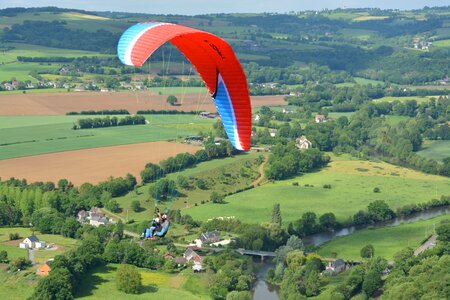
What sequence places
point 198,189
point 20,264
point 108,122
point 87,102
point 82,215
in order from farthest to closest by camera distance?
point 87,102 < point 108,122 < point 198,189 < point 82,215 < point 20,264

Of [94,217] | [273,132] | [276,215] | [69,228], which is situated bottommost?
[273,132]

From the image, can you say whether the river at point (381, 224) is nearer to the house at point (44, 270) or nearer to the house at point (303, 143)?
the house at point (44, 270)

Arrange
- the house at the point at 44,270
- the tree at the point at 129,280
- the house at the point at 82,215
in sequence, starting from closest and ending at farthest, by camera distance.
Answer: the tree at the point at 129,280 < the house at the point at 44,270 < the house at the point at 82,215

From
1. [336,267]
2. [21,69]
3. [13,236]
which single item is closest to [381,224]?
[336,267]

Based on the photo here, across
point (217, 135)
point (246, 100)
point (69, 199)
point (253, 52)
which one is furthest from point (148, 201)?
point (253, 52)

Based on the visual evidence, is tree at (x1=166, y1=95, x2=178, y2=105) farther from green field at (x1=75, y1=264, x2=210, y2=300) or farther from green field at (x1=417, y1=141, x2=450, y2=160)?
green field at (x1=75, y1=264, x2=210, y2=300)

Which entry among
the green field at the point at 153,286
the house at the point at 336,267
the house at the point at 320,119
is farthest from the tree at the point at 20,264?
the house at the point at 320,119

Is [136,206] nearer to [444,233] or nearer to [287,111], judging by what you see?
[444,233]

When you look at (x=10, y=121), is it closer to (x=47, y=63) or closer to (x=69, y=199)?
(x=69, y=199)
